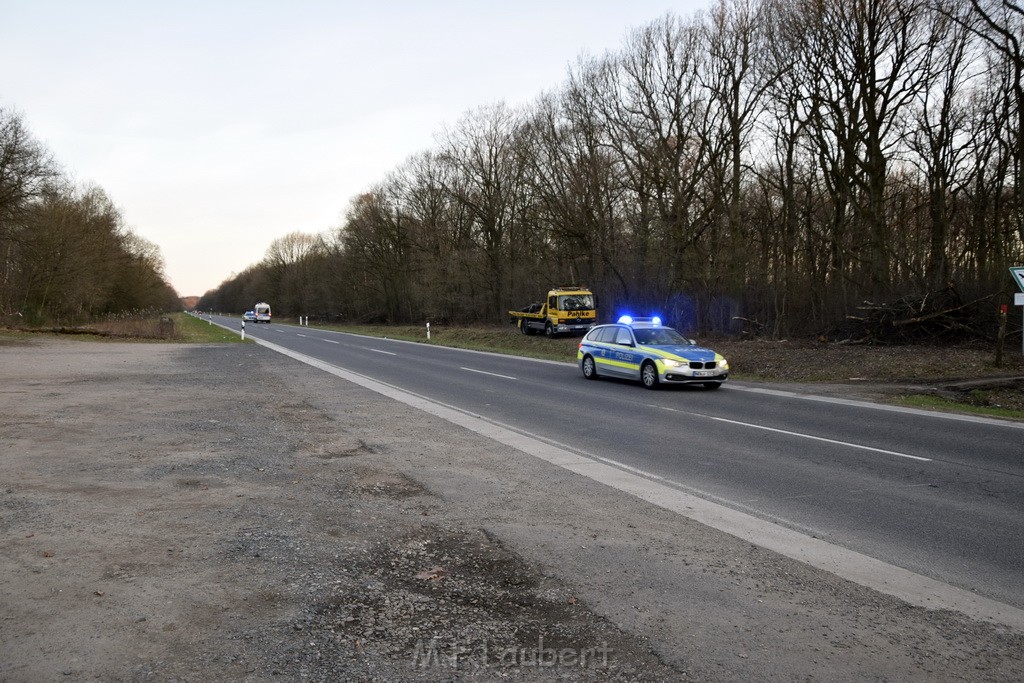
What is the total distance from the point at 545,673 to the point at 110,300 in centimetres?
7490

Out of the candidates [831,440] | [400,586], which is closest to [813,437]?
[831,440]

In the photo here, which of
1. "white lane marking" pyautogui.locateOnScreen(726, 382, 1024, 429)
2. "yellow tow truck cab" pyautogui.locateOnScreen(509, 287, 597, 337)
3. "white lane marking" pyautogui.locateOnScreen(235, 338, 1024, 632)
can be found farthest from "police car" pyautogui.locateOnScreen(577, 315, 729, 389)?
"yellow tow truck cab" pyautogui.locateOnScreen(509, 287, 597, 337)

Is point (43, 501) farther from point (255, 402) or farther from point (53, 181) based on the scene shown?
point (53, 181)

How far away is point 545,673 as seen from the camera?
11.5 feet

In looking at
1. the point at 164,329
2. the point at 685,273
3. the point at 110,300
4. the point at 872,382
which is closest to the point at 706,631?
the point at 872,382

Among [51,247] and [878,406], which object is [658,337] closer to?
[878,406]

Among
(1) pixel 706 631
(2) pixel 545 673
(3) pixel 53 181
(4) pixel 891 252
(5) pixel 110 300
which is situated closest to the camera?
(2) pixel 545 673

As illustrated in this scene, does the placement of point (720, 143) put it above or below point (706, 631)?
above

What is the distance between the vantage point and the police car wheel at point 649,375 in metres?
17.1

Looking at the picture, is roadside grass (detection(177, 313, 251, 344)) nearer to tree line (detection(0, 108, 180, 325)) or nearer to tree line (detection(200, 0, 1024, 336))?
tree line (detection(0, 108, 180, 325))

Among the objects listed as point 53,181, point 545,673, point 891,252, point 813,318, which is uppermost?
point 53,181

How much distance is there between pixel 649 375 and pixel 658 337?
1.35m

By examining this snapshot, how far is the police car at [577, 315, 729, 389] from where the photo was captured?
16797 mm

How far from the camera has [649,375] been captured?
17281 millimetres
